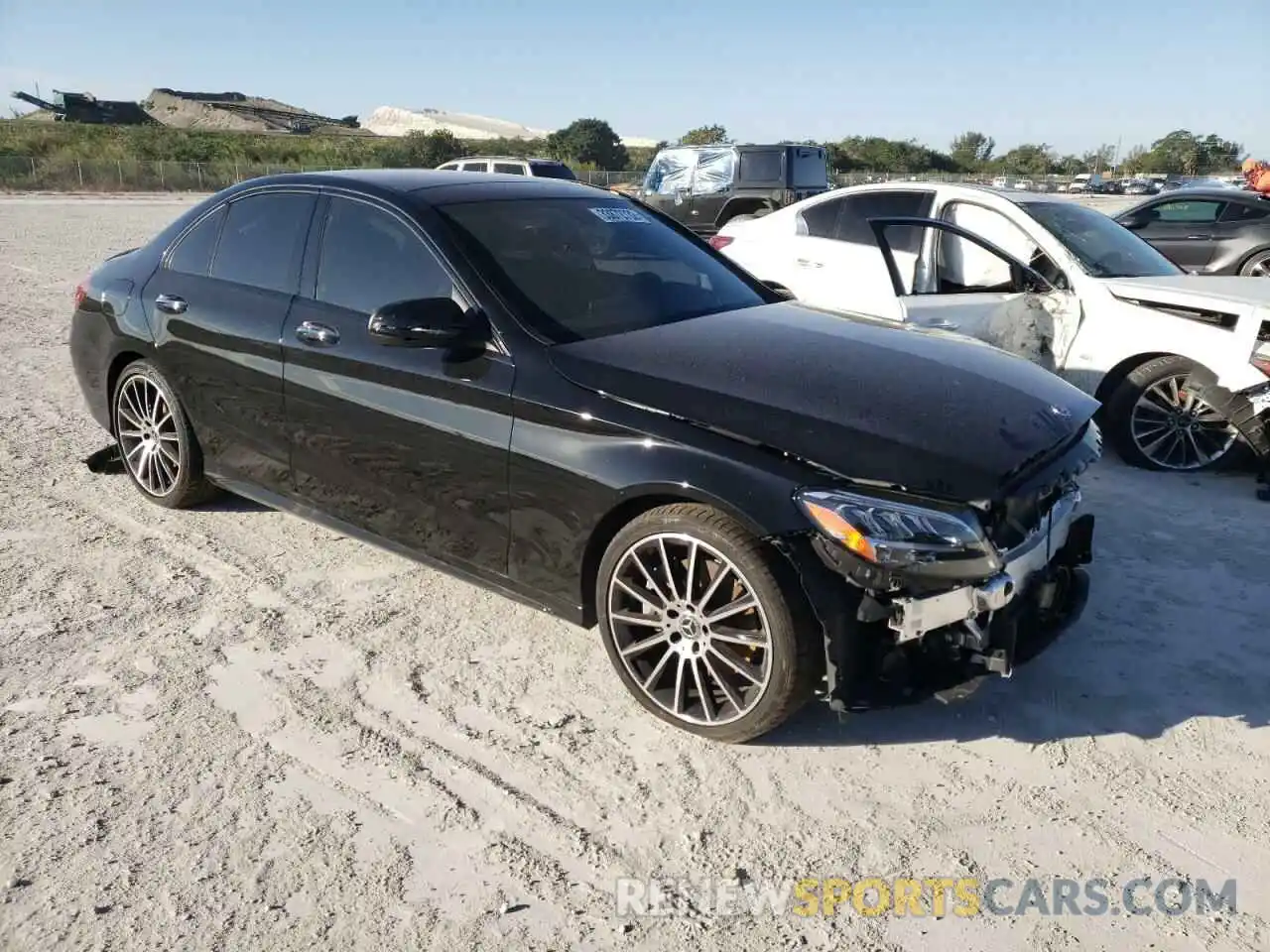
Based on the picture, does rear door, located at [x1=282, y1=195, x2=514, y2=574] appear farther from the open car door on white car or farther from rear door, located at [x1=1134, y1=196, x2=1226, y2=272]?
rear door, located at [x1=1134, y1=196, x2=1226, y2=272]

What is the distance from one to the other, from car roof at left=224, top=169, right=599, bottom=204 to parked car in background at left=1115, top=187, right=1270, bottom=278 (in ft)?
30.7

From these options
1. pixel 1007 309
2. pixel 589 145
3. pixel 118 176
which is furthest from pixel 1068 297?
pixel 589 145

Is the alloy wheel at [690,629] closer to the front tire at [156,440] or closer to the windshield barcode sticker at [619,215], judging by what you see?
the windshield barcode sticker at [619,215]

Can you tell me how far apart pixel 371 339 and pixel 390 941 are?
2204 millimetres

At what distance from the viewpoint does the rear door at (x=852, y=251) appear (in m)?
6.36

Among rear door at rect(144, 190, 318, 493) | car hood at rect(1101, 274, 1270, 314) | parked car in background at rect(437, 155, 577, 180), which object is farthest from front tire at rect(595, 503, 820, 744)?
parked car in background at rect(437, 155, 577, 180)

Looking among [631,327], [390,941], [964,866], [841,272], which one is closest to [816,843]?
[964,866]

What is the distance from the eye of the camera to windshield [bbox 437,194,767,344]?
139 inches

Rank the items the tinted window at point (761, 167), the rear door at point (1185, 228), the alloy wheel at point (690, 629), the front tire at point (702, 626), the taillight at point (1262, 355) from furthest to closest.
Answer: the tinted window at point (761, 167), the rear door at point (1185, 228), the taillight at point (1262, 355), the alloy wheel at point (690, 629), the front tire at point (702, 626)

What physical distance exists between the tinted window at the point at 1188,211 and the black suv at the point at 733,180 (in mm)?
6152

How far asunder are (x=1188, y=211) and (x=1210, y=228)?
359 millimetres

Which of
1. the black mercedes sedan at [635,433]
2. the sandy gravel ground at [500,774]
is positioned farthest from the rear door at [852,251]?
the sandy gravel ground at [500,774]

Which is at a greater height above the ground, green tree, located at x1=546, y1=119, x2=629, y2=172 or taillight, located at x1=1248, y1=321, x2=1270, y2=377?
green tree, located at x1=546, y1=119, x2=629, y2=172

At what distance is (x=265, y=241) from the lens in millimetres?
4277
